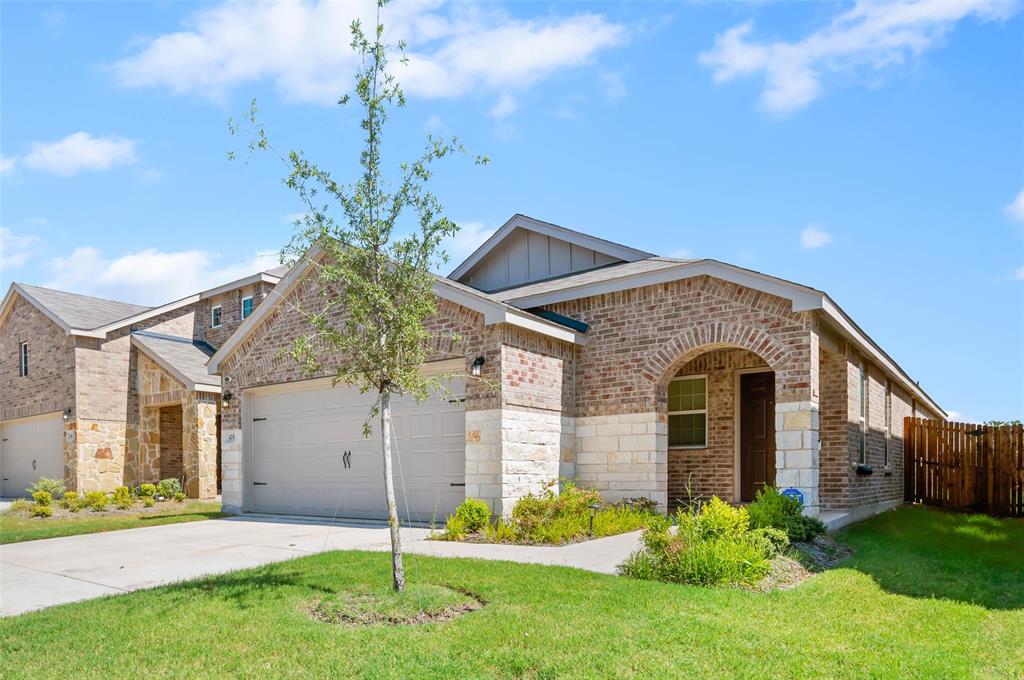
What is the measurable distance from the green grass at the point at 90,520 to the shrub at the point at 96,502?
137mm

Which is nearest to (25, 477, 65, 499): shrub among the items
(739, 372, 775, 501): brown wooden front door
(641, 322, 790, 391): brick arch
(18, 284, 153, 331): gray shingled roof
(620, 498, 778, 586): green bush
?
(18, 284, 153, 331): gray shingled roof

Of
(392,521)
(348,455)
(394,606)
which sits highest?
(392,521)

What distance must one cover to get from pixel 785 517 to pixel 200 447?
15.1m

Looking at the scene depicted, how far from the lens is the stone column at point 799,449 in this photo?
10945mm

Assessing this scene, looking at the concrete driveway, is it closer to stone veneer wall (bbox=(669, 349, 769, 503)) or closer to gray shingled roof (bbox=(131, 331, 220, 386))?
stone veneer wall (bbox=(669, 349, 769, 503))

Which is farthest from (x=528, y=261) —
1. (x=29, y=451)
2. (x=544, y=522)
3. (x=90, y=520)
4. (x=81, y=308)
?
(x=29, y=451)

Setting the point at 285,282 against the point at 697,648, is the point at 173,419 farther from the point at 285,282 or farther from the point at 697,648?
the point at 697,648

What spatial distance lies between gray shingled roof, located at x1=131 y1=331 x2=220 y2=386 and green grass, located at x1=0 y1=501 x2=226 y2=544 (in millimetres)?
3343

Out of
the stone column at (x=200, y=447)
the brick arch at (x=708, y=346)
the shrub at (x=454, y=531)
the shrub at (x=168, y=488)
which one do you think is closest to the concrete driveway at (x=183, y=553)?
the shrub at (x=454, y=531)

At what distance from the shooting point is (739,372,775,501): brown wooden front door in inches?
565

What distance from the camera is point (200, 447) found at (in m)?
19.5

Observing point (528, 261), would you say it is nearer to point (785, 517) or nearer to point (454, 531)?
point (454, 531)

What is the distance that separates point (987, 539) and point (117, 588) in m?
11.3

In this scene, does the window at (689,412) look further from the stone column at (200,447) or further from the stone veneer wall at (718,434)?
the stone column at (200,447)
